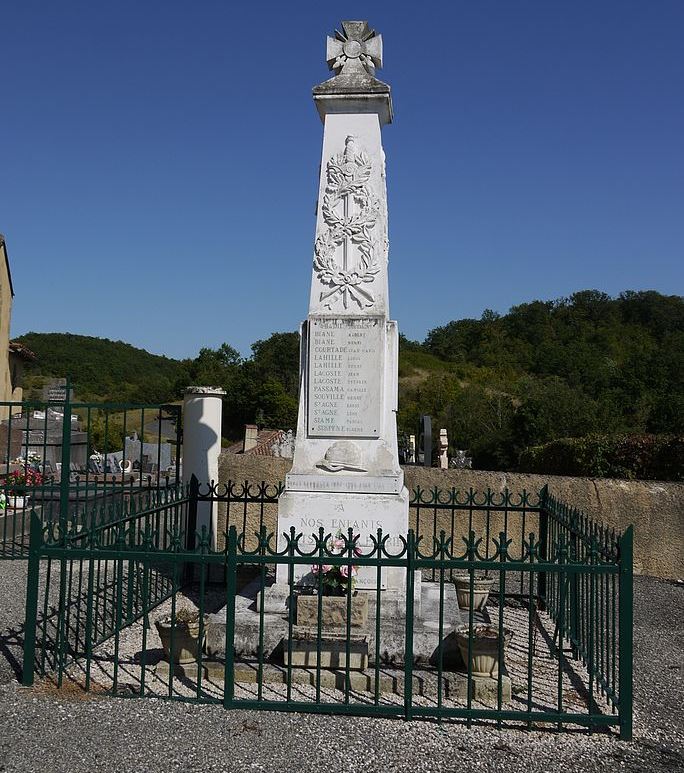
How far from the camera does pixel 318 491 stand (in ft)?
20.6

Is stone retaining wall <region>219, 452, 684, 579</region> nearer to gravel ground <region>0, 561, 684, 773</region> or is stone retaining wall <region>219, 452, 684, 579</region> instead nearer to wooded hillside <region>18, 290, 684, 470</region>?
gravel ground <region>0, 561, 684, 773</region>

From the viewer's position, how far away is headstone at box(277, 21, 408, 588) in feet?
20.6

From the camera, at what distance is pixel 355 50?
6734 mm

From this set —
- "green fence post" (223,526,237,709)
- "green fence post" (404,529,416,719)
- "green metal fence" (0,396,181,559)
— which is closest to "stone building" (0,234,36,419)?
"green metal fence" (0,396,181,559)

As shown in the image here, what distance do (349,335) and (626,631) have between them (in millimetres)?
3300

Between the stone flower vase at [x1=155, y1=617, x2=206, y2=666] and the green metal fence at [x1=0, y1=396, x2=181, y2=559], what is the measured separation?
38.6 inches

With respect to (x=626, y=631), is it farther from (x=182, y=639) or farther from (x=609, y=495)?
(x=609, y=495)

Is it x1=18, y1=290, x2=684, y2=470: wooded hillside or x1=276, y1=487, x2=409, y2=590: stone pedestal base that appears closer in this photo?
x1=276, y1=487, x2=409, y2=590: stone pedestal base

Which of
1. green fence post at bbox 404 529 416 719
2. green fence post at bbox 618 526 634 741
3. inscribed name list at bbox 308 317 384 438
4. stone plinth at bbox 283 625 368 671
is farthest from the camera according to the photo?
inscribed name list at bbox 308 317 384 438

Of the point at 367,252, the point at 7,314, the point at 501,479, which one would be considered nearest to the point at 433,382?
the point at 7,314

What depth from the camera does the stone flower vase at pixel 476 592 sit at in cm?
664

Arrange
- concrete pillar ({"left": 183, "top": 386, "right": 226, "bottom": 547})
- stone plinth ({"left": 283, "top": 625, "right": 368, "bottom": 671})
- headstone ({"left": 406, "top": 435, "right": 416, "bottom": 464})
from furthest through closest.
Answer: headstone ({"left": 406, "top": 435, "right": 416, "bottom": 464}), concrete pillar ({"left": 183, "top": 386, "right": 226, "bottom": 547}), stone plinth ({"left": 283, "top": 625, "right": 368, "bottom": 671})

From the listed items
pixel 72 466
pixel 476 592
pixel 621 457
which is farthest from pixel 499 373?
pixel 476 592

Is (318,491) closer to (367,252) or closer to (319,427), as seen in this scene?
(319,427)
